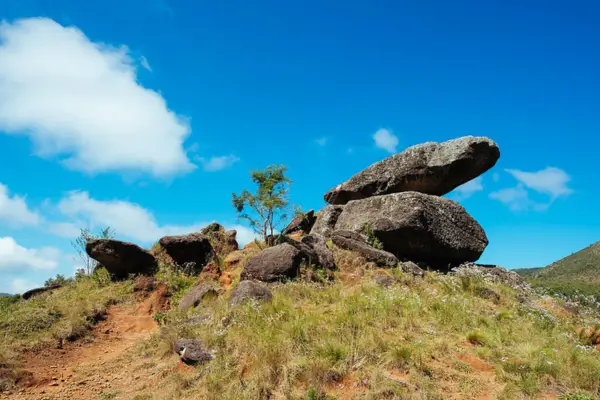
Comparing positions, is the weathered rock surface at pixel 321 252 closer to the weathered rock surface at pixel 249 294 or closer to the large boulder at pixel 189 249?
the weathered rock surface at pixel 249 294

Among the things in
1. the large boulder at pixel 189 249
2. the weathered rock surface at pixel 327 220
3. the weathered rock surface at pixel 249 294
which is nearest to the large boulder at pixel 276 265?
the weathered rock surface at pixel 249 294

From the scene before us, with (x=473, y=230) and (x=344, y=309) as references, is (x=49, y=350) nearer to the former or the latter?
(x=344, y=309)

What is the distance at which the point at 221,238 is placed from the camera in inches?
883

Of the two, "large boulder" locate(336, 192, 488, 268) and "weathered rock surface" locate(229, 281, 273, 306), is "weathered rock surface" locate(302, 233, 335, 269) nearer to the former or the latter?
"large boulder" locate(336, 192, 488, 268)

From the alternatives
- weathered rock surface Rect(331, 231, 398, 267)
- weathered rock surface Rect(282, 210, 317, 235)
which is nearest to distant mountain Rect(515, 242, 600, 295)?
weathered rock surface Rect(282, 210, 317, 235)

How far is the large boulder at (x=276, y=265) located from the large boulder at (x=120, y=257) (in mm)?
6570

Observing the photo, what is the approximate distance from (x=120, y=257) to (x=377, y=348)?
1409 centimetres

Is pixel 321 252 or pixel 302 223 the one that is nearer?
pixel 321 252

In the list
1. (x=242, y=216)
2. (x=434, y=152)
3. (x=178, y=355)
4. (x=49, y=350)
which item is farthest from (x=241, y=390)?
(x=242, y=216)

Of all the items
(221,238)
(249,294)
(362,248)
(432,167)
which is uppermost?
(432,167)

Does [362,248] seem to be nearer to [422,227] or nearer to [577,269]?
[422,227]

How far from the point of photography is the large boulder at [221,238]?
21.5m

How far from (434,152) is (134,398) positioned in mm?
18785

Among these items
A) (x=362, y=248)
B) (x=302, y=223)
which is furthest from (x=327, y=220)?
(x=362, y=248)
